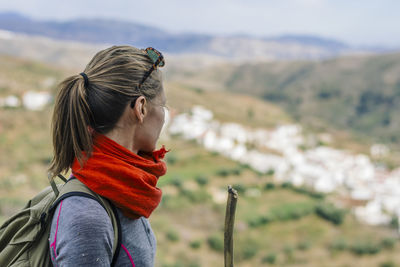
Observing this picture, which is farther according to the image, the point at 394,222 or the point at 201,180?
the point at 394,222

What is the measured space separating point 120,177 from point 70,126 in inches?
9.0

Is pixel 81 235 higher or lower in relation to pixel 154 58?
lower

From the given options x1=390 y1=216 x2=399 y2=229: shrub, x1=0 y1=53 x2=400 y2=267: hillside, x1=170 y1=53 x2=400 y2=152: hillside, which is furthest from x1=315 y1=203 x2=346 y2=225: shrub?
x1=170 y1=53 x2=400 y2=152: hillside

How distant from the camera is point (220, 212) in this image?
827 inches

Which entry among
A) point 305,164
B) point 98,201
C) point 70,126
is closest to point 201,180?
point 305,164

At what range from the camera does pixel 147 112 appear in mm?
1292

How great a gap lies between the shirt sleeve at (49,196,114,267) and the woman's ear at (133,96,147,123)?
316mm

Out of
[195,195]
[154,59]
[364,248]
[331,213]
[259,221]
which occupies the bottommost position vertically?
[154,59]

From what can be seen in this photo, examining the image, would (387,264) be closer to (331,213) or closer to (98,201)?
(331,213)

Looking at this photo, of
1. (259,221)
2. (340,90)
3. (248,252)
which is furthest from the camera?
(340,90)

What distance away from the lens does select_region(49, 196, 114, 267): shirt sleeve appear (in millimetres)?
1017

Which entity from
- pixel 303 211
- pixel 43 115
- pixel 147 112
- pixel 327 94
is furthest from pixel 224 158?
pixel 327 94

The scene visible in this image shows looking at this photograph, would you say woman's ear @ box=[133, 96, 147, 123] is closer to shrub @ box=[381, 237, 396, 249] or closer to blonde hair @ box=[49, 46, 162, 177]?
blonde hair @ box=[49, 46, 162, 177]

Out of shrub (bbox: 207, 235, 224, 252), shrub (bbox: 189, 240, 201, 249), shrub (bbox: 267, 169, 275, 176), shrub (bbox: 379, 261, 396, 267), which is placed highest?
shrub (bbox: 267, 169, 275, 176)
